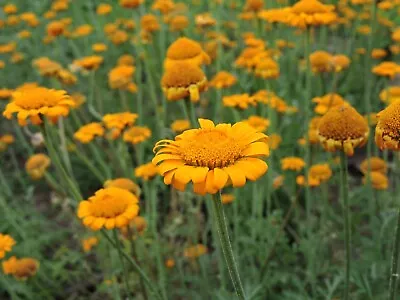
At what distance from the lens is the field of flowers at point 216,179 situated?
133 cm

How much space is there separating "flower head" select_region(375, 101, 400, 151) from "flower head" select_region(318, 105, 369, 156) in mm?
145

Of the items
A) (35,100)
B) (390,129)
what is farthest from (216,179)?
(35,100)

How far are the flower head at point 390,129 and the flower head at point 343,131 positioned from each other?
145 millimetres

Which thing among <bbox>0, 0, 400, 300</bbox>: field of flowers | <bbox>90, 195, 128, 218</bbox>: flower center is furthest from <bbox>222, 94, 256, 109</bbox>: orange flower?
<bbox>90, 195, 128, 218</bbox>: flower center

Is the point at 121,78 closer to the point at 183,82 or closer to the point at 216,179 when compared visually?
the point at 183,82

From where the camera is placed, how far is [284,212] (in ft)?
8.99

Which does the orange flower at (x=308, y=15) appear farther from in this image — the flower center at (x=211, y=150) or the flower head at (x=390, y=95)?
the flower center at (x=211, y=150)

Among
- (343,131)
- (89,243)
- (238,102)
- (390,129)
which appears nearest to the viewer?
(390,129)

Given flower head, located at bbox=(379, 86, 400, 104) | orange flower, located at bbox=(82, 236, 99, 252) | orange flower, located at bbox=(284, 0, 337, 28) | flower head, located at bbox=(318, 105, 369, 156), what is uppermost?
orange flower, located at bbox=(284, 0, 337, 28)

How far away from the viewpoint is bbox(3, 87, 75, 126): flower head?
→ 1513 millimetres

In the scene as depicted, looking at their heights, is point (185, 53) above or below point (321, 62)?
above

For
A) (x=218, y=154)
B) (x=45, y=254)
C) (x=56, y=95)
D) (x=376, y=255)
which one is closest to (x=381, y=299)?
(x=376, y=255)

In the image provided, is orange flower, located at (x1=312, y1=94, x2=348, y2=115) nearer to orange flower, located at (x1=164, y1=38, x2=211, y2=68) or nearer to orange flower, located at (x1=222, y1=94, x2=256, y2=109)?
orange flower, located at (x1=222, y1=94, x2=256, y2=109)

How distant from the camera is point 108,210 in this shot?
149 centimetres
